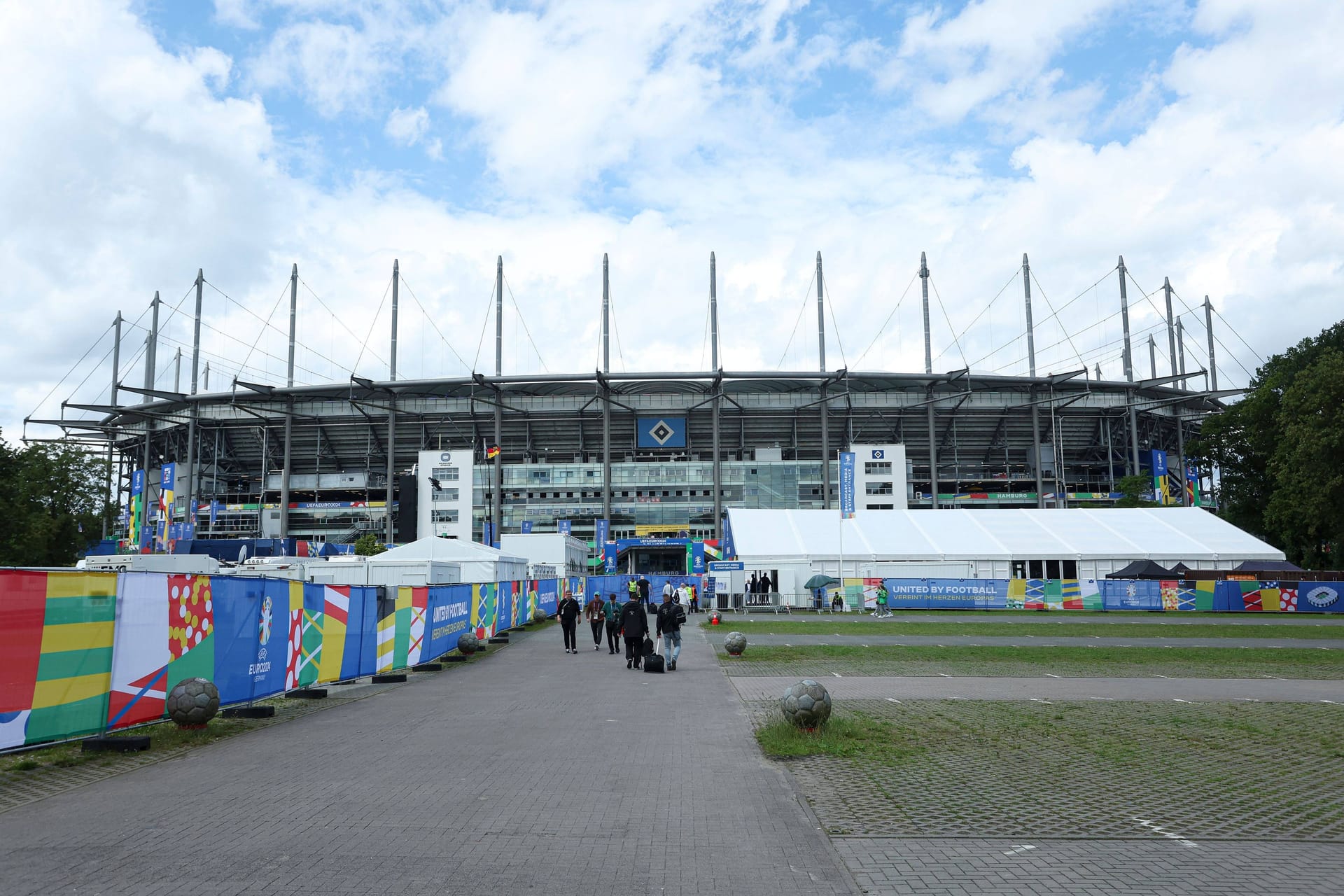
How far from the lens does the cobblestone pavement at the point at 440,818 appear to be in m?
5.49

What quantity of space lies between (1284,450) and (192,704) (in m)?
53.6

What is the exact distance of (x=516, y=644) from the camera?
27.6m

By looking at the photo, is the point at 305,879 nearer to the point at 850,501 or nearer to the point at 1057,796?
the point at 1057,796

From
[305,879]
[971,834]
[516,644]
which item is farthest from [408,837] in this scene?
[516,644]

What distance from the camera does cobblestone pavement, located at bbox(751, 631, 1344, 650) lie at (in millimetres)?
26719

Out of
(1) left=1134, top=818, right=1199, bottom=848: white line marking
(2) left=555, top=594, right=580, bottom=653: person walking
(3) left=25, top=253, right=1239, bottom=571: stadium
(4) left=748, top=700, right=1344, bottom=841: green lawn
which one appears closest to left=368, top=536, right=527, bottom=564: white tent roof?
(2) left=555, top=594, right=580, bottom=653: person walking

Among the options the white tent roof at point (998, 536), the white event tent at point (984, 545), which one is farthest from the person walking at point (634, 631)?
the white tent roof at point (998, 536)

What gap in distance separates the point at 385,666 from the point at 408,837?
12.5m

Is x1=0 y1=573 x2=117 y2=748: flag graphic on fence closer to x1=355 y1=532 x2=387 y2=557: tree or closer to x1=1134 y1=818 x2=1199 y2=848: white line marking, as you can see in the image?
x1=1134 y1=818 x2=1199 y2=848: white line marking

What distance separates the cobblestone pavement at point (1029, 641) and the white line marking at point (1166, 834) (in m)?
19.5

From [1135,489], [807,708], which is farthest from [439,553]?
[1135,489]

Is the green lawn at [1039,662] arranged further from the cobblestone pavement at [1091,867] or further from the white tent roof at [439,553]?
the white tent roof at [439,553]

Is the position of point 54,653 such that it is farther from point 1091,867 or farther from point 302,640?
point 1091,867

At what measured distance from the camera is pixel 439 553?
3750cm
